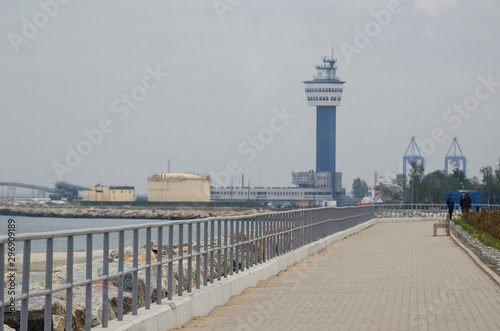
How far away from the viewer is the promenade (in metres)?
12.2

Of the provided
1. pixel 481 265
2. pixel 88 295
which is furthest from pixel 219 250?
pixel 481 265

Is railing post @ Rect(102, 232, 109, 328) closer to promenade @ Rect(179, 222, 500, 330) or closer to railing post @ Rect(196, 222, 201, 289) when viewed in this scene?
promenade @ Rect(179, 222, 500, 330)

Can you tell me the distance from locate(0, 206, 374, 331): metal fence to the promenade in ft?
2.08

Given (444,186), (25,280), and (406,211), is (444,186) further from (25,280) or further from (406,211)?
(25,280)

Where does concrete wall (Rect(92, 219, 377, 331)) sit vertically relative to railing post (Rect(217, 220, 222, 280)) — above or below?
below

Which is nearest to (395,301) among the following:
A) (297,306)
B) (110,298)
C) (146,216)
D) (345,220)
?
(297,306)

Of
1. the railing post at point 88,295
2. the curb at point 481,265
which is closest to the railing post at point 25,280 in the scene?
the railing post at point 88,295

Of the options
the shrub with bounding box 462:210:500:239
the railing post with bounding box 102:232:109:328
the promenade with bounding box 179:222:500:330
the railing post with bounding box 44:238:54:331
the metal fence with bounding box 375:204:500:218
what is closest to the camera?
the railing post with bounding box 44:238:54:331

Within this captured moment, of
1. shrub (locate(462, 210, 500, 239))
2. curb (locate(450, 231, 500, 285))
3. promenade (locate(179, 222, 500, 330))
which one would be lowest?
promenade (locate(179, 222, 500, 330))

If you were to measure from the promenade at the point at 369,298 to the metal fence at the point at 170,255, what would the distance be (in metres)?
0.63

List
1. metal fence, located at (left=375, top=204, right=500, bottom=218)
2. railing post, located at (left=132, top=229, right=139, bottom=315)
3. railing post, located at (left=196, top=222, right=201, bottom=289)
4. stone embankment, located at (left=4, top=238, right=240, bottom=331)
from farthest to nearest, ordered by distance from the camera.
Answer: metal fence, located at (left=375, top=204, right=500, bottom=218) < railing post, located at (left=196, top=222, right=201, bottom=289) < railing post, located at (left=132, top=229, right=139, bottom=315) < stone embankment, located at (left=4, top=238, right=240, bottom=331)

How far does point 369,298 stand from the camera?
15.2 meters

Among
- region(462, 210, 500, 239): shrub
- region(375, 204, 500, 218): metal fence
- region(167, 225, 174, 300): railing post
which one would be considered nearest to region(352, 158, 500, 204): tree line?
region(375, 204, 500, 218): metal fence

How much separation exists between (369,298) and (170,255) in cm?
443
